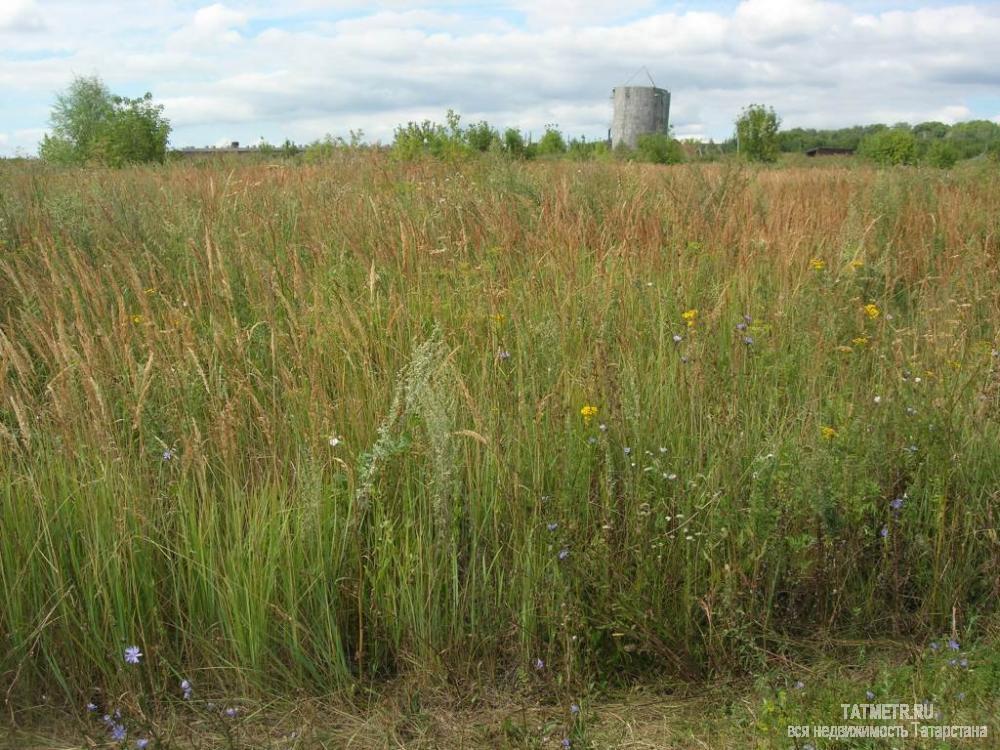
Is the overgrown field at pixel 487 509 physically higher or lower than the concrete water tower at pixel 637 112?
lower

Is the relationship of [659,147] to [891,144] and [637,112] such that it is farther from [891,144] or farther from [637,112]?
[891,144]

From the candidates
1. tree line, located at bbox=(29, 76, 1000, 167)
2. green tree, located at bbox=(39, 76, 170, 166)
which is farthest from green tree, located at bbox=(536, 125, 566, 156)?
green tree, located at bbox=(39, 76, 170, 166)

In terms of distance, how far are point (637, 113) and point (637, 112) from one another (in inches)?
1.3

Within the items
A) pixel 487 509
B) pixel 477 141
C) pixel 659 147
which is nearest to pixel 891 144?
pixel 659 147

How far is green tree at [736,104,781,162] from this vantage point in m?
39.2

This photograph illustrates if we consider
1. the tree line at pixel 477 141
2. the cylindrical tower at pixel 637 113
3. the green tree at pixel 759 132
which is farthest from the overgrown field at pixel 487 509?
the green tree at pixel 759 132

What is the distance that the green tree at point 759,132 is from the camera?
39188mm

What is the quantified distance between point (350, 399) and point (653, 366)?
117 centimetres

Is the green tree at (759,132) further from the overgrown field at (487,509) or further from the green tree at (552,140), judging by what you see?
the overgrown field at (487,509)

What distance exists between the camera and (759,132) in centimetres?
3966

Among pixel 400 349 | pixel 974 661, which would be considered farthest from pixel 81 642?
pixel 974 661

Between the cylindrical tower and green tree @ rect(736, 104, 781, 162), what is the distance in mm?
13343

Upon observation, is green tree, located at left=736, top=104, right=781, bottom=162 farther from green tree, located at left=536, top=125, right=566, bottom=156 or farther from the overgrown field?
the overgrown field

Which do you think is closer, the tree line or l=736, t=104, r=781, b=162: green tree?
the tree line
